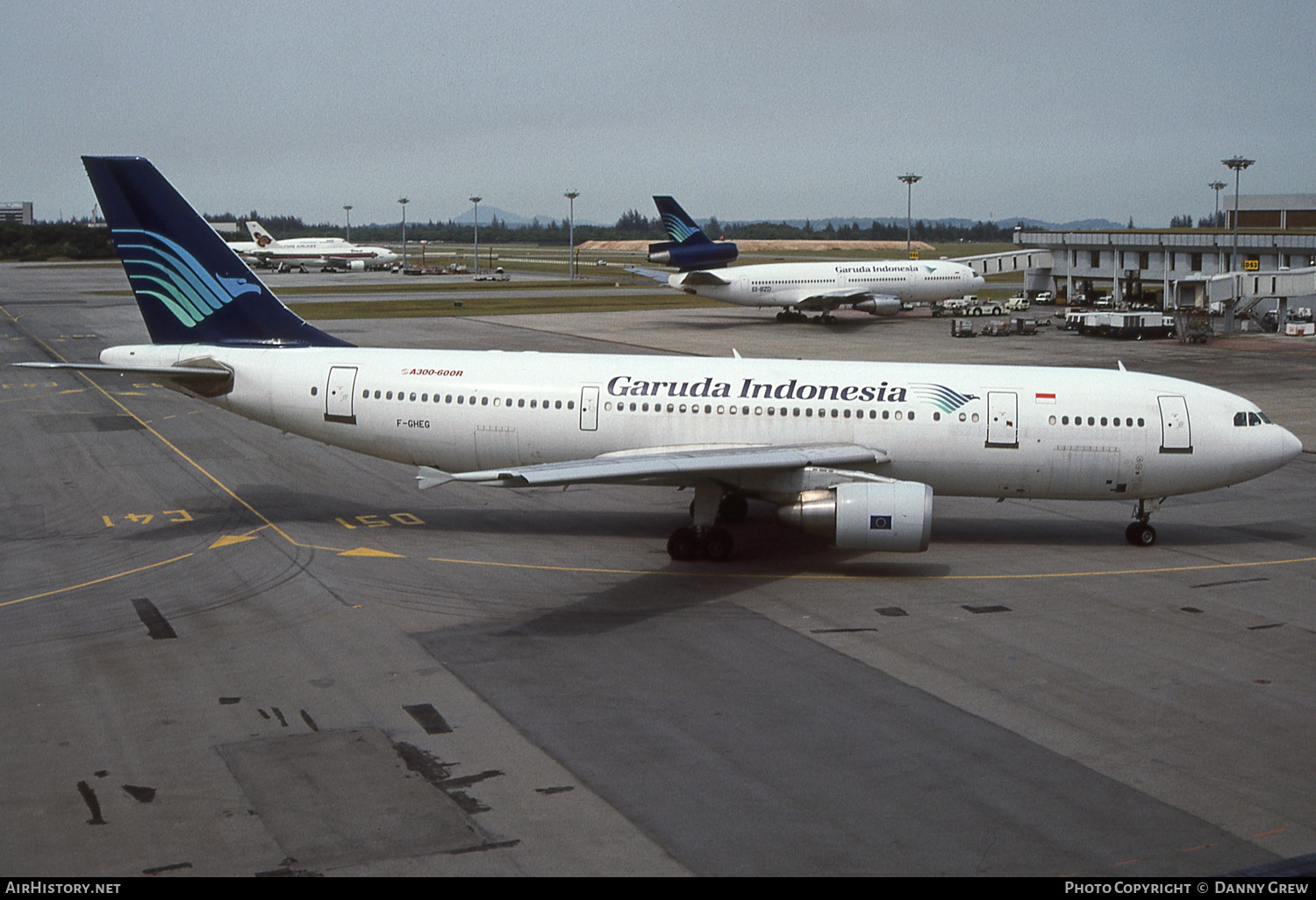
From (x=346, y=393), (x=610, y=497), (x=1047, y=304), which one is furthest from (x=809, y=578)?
(x=1047, y=304)

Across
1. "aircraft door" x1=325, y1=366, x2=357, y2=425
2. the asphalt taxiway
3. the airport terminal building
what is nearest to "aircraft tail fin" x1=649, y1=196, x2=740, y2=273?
the airport terminal building

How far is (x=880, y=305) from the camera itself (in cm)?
8962

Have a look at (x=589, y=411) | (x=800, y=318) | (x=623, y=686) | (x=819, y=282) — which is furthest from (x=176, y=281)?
(x=800, y=318)

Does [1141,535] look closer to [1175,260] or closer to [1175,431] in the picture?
[1175,431]

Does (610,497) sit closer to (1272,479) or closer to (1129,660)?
(1129,660)

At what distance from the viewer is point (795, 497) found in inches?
1073

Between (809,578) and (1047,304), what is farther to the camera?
(1047,304)

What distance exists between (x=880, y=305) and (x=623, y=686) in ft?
241

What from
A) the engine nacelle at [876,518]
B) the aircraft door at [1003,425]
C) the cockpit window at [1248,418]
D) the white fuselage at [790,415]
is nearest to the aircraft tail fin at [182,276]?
the white fuselage at [790,415]

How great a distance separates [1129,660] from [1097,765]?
513 centimetres

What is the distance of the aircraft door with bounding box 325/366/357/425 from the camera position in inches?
1198

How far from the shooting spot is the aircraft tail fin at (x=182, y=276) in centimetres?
3147

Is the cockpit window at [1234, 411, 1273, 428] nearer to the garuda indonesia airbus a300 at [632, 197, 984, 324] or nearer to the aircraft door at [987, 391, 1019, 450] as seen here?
the aircraft door at [987, 391, 1019, 450]

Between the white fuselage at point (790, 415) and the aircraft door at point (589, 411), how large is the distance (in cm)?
3
